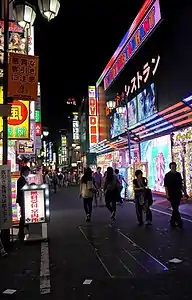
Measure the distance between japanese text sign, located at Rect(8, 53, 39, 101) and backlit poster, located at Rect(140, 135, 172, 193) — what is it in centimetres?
1193

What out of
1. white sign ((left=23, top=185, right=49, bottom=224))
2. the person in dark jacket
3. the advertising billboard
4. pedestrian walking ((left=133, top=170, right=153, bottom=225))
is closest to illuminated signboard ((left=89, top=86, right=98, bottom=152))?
the advertising billboard

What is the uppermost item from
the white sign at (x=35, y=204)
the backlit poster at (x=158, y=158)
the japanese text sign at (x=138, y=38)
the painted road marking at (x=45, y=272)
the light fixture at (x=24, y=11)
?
the japanese text sign at (x=138, y=38)

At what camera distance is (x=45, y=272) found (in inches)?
249

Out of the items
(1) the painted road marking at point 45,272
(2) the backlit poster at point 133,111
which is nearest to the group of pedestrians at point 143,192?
(1) the painted road marking at point 45,272

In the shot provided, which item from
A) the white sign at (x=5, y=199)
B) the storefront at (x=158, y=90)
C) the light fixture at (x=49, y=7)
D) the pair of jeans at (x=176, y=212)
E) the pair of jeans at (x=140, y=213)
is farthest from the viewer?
the storefront at (x=158, y=90)

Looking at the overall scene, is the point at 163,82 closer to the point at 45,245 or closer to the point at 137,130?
the point at 137,130

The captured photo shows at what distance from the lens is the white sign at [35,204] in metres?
9.41

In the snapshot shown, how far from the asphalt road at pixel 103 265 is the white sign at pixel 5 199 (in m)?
0.67

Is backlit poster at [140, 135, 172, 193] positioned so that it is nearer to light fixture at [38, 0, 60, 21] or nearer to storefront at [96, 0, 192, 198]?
storefront at [96, 0, 192, 198]

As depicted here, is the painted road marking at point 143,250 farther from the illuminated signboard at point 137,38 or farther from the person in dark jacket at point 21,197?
the illuminated signboard at point 137,38

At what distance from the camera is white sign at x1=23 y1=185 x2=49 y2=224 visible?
9.41m

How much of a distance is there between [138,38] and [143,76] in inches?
86.0

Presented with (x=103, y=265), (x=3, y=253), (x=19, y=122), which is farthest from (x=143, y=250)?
(x=19, y=122)

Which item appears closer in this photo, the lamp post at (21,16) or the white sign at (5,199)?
the lamp post at (21,16)
